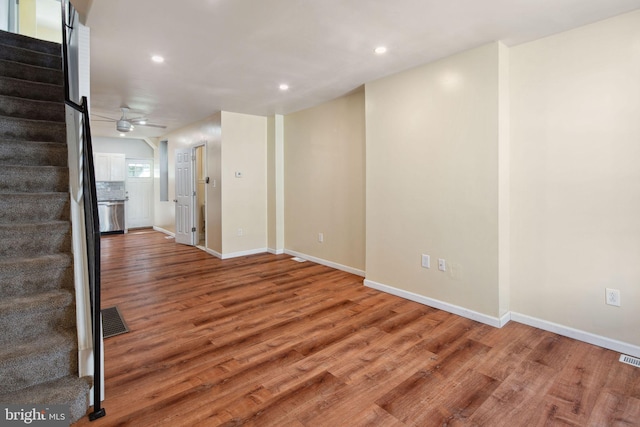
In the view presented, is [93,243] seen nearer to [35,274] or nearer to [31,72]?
[35,274]

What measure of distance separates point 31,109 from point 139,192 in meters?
6.22

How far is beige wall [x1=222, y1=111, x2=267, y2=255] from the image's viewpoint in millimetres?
5250

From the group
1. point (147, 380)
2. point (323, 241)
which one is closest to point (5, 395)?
point (147, 380)

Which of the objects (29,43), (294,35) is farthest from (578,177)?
(29,43)

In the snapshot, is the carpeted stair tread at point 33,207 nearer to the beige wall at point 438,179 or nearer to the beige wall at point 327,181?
the beige wall at point 438,179

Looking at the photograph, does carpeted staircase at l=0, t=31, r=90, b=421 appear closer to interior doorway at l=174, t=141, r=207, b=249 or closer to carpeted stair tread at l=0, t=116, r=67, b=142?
carpeted stair tread at l=0, t=116, r=67, b=142

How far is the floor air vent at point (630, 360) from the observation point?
214 centimetres

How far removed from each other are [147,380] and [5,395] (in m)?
0.65

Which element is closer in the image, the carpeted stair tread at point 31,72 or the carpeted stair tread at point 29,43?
the carpeted stair tread at point 31,72

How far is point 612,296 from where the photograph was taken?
7.70 feet

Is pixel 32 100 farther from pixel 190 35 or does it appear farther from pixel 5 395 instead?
pixel 5 395

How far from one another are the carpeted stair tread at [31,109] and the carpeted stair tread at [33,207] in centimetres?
102

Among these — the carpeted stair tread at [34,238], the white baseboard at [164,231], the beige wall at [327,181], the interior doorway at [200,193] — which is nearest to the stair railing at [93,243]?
the carpeted stair tread at [34,238]

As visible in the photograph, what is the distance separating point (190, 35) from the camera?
8.44 feet
